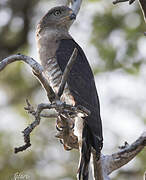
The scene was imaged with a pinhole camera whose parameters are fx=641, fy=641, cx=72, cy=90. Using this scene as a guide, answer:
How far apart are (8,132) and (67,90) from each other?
3587 millimetres

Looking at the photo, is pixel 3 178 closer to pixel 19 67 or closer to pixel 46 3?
pixel 19 67

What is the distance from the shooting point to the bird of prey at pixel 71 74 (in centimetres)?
502

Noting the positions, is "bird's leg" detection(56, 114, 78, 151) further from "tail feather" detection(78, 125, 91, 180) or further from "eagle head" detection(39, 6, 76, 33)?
"eagle head" detection(39, 6, 76, 33)

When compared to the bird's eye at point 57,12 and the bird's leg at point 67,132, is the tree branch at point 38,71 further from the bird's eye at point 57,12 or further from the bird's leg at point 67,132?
the bird's eye at point 57,12

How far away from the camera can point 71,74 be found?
569cm

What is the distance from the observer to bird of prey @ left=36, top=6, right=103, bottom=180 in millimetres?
5023

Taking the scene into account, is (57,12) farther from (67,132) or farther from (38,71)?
(38,71)

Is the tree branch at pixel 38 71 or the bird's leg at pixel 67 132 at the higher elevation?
the tree branch at pixel 38 71

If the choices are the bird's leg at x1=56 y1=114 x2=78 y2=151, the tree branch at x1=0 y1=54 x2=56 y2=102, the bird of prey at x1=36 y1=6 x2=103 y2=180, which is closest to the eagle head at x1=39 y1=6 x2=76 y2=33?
the bird of prey at x1=36 y1=6 x2=103 y2=180

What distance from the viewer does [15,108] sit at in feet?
31.5

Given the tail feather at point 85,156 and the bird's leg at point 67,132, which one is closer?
the bird's leg at point 67,132

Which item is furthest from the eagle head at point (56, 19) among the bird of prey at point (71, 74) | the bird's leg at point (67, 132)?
the bird's leg at point (67, 132)

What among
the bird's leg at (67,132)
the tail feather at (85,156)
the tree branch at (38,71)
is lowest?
the tail feather at (85,156)

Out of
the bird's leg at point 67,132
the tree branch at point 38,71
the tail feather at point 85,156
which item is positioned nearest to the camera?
the tree branch at point 38,71
